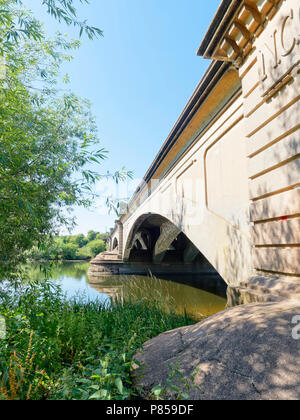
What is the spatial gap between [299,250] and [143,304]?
14.6 ft

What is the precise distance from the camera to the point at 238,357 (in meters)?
2.02

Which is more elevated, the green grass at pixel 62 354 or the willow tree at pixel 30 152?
the willow tree at pixel 30 152

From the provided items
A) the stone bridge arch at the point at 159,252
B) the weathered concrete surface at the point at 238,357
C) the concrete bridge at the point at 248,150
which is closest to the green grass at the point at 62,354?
the weathered concrete surface at the point at 238,357

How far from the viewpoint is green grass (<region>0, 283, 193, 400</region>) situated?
1986mm

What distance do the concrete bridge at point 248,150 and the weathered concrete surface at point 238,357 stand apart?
1.11 meters

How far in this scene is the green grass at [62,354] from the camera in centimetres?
199

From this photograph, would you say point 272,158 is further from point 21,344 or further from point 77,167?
point 21,344

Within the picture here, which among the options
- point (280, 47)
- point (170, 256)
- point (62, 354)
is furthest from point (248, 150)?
point (170, 256)

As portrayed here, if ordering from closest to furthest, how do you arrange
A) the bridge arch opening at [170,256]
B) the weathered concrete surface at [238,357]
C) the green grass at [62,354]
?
the weathered concrete surface at [238,357] → the green grass at [62,354] → the bridge arch opening at [170,256]

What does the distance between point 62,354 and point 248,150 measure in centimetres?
437

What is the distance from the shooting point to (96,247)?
179 feet

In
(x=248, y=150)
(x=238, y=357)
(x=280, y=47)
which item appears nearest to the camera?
(x=238, y=357)

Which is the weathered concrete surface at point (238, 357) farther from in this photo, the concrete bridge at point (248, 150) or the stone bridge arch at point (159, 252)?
the stone bridge arch at point (159, 252)

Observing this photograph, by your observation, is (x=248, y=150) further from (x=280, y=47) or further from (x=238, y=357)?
(x=238, y=357)
